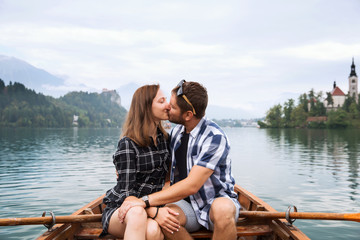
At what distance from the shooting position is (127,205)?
10.3 feet

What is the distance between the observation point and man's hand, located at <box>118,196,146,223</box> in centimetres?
311

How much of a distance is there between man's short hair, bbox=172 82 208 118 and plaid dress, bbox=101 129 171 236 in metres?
0.50

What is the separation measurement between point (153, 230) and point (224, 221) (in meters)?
0.65

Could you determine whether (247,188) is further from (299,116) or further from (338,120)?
(299,116)

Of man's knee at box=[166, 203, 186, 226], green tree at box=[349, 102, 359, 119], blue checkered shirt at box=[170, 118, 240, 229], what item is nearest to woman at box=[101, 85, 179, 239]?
man's knee at box=[166, 203, 186, 226]

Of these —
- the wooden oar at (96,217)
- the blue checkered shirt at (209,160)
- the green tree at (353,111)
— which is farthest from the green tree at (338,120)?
the blue checkered shirt at (209,160)

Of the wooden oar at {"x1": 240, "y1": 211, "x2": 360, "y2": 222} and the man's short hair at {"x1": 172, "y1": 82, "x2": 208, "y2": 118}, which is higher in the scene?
the man's short hair at {"x1": 172, "y1": 82, "x2": 208, "y2": 118}

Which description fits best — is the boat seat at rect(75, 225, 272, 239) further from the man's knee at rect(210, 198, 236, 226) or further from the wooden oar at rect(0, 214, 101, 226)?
the man's knee at rect(210, 198, 236, 226)

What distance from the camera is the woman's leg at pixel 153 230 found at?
309 cm

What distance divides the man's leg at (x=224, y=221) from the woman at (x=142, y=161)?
15.0 inches

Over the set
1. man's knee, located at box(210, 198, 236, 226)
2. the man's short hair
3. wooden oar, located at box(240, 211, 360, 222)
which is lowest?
wooden oar, located at box(240, 211, 360, 222)

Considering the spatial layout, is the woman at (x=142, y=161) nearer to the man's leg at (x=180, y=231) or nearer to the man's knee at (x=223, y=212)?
the man's leg at (x=180, y=231)

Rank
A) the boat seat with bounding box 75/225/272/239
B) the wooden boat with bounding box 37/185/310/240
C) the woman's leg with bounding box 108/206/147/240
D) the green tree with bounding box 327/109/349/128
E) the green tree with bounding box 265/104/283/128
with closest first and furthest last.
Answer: the woman's leg with bounding box 108/206/147/240, the wooden boat with bounding box 37/185/310/240, the boat seat with bounding box 75/225/272/239, the green tree with bounding box 327/109/349/128, the green tree with bounding box 265/104/283/128

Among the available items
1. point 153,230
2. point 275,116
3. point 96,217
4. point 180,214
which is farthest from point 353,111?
point 153,230
